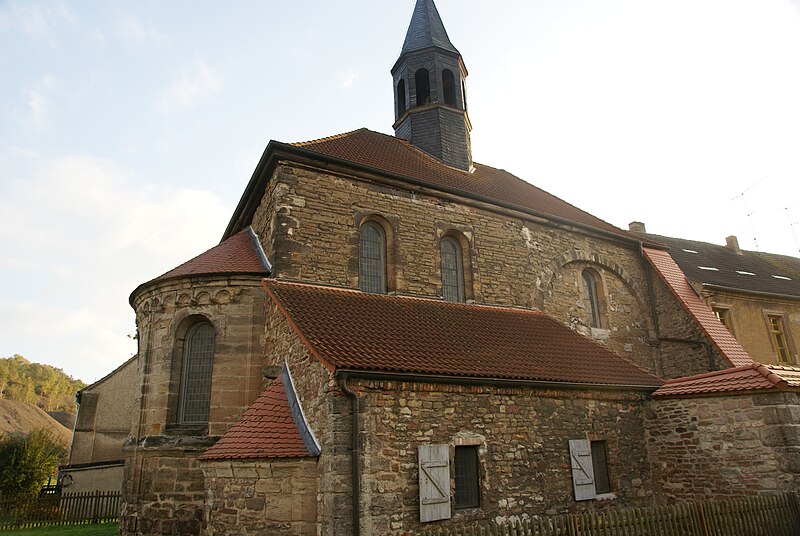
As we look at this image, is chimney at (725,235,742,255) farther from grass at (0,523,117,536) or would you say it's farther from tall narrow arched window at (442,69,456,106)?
grass at (0,523,117,536)

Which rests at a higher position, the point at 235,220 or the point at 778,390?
the point at 235,220

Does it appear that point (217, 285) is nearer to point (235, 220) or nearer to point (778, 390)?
point (235, 220)

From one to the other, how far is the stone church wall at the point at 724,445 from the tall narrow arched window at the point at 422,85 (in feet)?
36.9

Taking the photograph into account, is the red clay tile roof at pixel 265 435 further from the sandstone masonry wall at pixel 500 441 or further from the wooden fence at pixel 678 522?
the wooden fence at pixel 678 522

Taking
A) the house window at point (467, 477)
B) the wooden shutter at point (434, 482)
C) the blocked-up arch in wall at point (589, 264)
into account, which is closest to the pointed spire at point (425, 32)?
the blocked-up arch in wall at point (589, 264)

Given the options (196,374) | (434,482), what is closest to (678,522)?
(434,482)

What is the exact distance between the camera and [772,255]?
26.6m

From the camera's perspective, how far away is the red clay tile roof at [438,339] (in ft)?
29.5

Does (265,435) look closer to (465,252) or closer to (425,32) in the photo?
(465,252)

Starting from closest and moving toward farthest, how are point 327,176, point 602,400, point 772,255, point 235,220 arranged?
point 602,400 → point 327,176 → point 235,220 → point 772,255

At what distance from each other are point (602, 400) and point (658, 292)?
6698 mm

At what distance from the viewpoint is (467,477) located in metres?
9.01

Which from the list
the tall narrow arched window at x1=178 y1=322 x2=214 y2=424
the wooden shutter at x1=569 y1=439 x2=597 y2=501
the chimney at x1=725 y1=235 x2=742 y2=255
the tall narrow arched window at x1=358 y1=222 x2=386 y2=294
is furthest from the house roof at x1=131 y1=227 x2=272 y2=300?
the chimney at x1=725 y1=235 x2=742 y2=255

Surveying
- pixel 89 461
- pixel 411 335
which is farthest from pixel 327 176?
pixel 89 461
